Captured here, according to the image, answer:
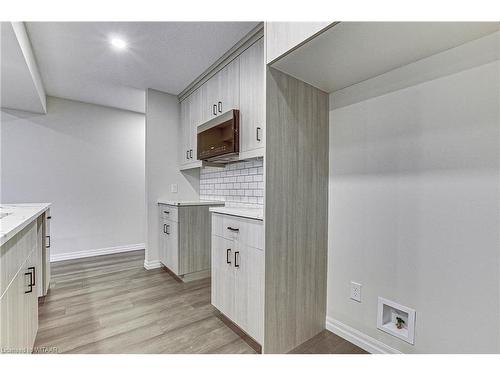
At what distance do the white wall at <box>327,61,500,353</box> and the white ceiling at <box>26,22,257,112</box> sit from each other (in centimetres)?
122

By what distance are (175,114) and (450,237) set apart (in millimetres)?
3192

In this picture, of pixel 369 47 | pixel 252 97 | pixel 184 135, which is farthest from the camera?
pixel 184 135

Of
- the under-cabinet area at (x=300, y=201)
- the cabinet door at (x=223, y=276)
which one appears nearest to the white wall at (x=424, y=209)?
the under-cabinet area at (x=300, y=201)

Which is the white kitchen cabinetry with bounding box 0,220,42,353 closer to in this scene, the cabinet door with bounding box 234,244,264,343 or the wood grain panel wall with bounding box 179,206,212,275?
the cabinet door with bounding box 234,244,264,343

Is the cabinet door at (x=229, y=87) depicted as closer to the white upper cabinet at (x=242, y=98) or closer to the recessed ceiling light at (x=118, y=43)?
the white upper cabinet at (x=242, y=98)

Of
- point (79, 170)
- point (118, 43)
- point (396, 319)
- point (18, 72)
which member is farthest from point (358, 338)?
point (79, 170)

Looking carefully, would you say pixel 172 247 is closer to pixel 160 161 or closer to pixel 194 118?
pixel 160 161

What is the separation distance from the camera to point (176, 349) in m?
1.58

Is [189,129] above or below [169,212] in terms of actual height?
above

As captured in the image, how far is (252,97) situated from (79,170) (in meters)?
3.00

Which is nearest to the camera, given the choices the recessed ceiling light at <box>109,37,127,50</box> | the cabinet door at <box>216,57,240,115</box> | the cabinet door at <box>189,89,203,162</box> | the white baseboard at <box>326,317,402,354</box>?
the white baseboard at <box>326,317,402,354</box>

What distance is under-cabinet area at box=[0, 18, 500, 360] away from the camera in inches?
45.8

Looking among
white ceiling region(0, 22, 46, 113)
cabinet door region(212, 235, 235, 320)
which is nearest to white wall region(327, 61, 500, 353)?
cabinet door region(212, 235, 235, 320)

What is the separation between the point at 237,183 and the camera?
272 centimetres
